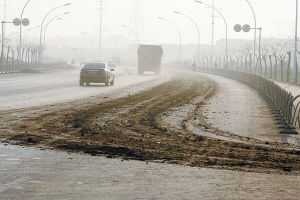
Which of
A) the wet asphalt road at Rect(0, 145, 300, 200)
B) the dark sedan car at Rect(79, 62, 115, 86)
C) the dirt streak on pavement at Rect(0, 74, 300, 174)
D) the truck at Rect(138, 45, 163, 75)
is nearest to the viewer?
the wet asphalt road at Rect(0, 145, 300, 200)

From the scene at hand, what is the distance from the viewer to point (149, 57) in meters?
68.1

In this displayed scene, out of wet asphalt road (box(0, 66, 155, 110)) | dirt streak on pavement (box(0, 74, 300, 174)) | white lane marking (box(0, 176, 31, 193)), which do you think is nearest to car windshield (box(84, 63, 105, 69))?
wet asphalt road (box(0, 66, 155, 110))

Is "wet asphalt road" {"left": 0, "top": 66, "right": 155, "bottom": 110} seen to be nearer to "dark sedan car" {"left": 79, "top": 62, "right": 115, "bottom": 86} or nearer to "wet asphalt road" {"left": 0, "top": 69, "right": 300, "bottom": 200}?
"dark sedan car" {"left": 79, "top": 62, "right": 115, "bottom": 86}

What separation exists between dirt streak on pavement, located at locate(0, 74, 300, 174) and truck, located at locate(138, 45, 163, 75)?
5005 centimetres

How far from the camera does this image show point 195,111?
20281mm

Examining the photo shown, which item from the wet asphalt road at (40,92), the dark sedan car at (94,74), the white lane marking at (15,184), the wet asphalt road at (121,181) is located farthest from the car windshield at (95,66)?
the white lane marking at (15,184)

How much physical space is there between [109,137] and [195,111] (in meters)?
8.21

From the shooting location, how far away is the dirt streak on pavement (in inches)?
389

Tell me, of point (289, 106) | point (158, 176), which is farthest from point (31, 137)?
point (289, 106)

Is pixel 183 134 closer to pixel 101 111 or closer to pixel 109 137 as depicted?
pixel 109 137

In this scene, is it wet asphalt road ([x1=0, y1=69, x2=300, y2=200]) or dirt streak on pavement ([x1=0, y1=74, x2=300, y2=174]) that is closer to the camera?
wet asphalt road ([x1=0, y1=69, x2=300, y2=200])

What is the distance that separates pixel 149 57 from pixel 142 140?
185 feet

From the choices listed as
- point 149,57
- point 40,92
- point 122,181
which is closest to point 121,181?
point 122,181

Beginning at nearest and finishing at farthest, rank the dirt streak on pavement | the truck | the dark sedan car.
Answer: the dirt streak on pavement
the dark sedan car
the truck
